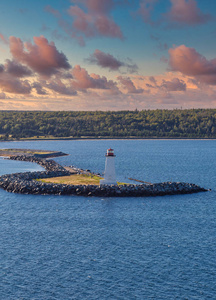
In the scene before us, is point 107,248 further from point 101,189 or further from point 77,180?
point 77,180

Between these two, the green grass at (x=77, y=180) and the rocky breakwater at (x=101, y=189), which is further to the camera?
the green grass at (x=77, y=180)

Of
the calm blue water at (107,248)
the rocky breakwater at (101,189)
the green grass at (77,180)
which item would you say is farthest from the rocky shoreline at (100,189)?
the green grass at (77,180)

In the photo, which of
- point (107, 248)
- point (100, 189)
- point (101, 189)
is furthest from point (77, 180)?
point (107, 248)

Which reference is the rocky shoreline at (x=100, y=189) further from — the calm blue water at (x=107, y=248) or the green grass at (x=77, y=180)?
the green grass at (x=77, y=180)

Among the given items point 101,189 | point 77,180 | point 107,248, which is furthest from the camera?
point 77,180

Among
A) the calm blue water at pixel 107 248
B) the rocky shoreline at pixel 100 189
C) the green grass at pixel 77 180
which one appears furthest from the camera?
the green grass at pixel 77 180

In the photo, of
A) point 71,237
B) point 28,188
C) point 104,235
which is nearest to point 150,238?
point 104,235

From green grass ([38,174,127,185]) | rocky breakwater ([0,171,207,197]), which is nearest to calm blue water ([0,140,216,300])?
rocky breakwater ([0,171,207,197])

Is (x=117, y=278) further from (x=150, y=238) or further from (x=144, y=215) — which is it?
(x=144, y=215)
